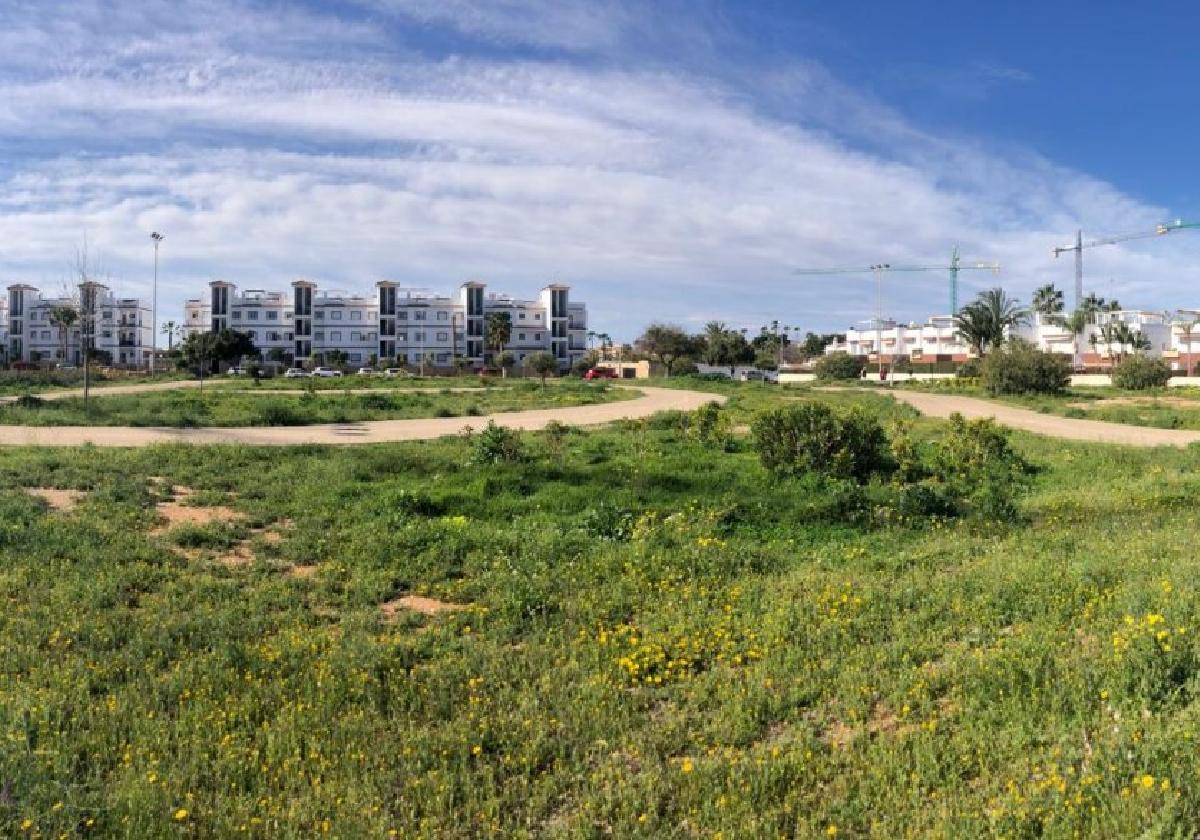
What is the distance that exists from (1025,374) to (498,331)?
72820mm

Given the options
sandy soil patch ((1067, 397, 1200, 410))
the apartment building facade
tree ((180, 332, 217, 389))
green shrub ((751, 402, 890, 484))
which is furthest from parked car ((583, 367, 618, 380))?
green shrub ((751, 402, 890, 484))

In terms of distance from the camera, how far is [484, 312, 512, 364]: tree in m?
107

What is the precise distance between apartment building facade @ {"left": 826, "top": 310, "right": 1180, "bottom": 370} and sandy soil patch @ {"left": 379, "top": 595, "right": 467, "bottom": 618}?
8711 centimetres

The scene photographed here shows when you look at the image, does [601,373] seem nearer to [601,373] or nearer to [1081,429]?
[601,373]

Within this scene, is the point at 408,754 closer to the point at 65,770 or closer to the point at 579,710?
the point at 579,710

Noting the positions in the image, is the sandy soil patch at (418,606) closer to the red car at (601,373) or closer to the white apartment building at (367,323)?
the red car at (601,373)

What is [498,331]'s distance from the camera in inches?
4210

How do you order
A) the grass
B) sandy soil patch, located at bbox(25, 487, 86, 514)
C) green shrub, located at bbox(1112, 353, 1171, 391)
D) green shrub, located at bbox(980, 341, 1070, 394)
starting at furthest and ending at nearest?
green shrub, located at bbox(1112, 353, 1171, 391)
green shrub, located at bbox(980, 341, 1070, 394)
the grass
sandy soil patch, located at bbox(25, 487, 86, 514)

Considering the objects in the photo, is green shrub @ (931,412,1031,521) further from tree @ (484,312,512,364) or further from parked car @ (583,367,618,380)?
tree @ (484,312,512,364)

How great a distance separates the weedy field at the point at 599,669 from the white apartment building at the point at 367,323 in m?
103

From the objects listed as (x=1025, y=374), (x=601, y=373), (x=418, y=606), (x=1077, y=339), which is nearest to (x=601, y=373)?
(x=601, y=373)

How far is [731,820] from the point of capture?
3994 millimetres

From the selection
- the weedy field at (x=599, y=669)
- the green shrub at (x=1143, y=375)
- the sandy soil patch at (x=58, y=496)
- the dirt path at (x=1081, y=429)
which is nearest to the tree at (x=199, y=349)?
the dirt path at (x=1081, y=429)

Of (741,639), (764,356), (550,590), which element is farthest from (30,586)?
(764,356)
